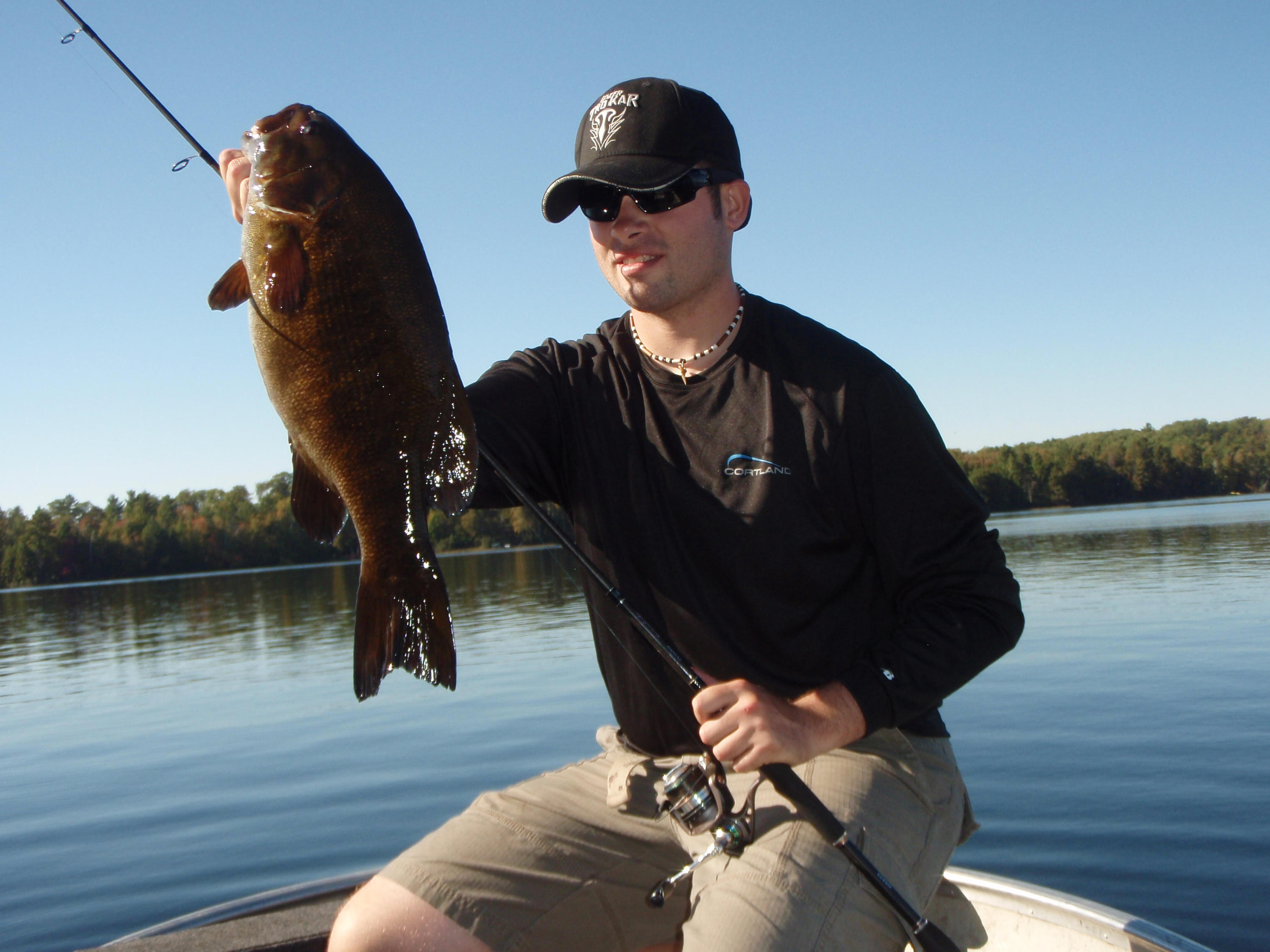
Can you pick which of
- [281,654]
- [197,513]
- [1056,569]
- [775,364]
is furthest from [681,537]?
[197,513]

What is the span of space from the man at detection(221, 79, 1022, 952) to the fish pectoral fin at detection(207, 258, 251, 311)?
27 centimetres

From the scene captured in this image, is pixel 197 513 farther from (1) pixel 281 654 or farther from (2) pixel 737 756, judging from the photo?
(2) pixel 737 756

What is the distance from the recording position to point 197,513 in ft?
235

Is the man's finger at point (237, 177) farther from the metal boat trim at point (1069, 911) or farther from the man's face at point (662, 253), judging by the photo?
the metal boat trim at point (1069, 911)

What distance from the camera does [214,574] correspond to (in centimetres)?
7506

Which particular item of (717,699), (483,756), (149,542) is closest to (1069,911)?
(717,699)

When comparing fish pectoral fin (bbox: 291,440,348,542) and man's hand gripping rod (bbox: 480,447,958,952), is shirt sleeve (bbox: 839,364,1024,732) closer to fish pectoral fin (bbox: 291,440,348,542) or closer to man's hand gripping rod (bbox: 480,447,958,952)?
man's hand gripping rod (bbox: 480,447,958,952)

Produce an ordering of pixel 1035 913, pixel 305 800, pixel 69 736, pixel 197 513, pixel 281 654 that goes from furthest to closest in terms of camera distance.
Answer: pixel 197 513
pixel 281 654
pixel 69 736
pixel 305 800
pixel 1035 913

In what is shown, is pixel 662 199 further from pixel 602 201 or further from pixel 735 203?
pixel 735 203

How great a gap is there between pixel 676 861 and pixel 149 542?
76.0 meters

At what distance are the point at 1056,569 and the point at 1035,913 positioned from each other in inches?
1077

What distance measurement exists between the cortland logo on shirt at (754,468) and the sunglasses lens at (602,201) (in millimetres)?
860

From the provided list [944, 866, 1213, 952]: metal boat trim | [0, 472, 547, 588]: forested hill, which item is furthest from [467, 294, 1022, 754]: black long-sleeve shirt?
[0, 472, 547, 588]: forested hill

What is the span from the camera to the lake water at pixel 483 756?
738 centimetres
